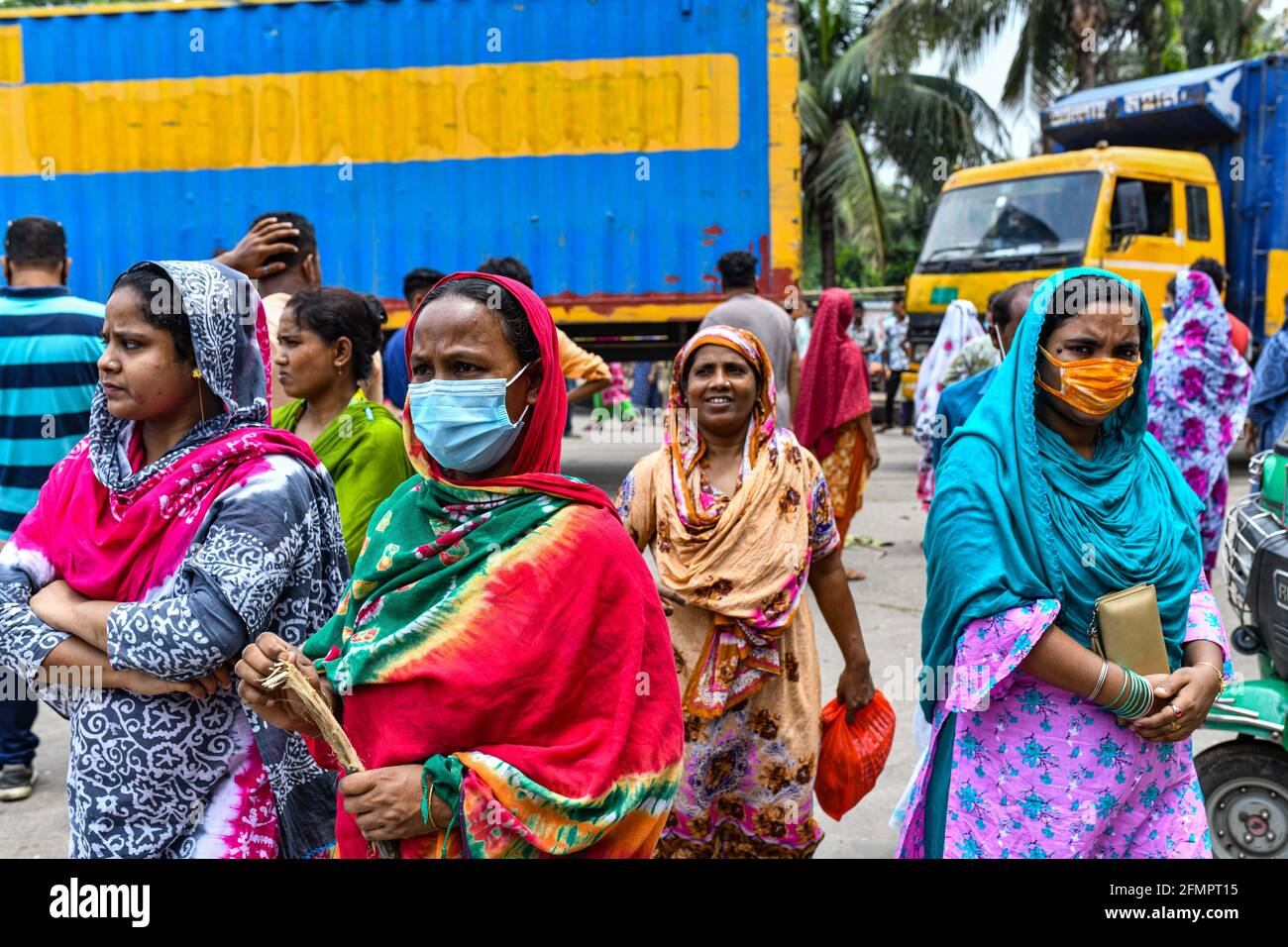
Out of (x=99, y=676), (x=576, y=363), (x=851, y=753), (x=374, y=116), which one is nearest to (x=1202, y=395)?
(x=576, y=363)

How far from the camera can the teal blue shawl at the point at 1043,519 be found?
2.12m

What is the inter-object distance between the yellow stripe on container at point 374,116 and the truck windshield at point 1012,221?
3.96 meters

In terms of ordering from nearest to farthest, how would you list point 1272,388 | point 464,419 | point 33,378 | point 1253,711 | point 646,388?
point 464,419, point 1253,711, point 33,378, point 1272,388, point 646,388

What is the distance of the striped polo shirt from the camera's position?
12.9 feet

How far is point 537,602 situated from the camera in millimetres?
1646

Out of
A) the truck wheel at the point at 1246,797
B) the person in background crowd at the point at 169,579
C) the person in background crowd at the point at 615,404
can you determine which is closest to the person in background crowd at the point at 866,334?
the person in background crowd at the point at 615,404

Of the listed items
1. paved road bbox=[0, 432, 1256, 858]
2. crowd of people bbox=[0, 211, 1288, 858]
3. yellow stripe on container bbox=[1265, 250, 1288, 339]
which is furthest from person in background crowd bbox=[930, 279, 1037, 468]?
yellow stripe on container bbox=[1265, 250, 1288, 339]

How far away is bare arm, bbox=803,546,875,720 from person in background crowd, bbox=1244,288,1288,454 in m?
4.94

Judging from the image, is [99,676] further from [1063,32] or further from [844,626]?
[1063,32]

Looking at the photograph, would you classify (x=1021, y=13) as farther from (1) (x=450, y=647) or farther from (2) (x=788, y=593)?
(1) (x=450, y=647)

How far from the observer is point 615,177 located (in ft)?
28.2

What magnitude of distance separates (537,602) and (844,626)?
161cm

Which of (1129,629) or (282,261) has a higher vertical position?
(282,261)

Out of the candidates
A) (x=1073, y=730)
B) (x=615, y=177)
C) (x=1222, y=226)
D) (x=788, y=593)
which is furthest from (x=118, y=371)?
(x=1222, y=226)
